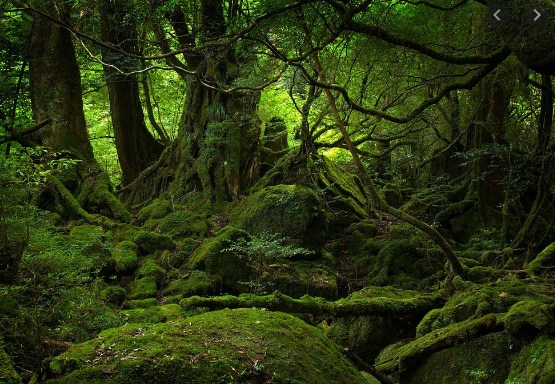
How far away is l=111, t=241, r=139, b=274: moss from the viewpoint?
838 centimetres

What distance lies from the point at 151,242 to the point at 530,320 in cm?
686

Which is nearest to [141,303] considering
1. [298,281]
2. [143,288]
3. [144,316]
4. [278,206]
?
[143,288]

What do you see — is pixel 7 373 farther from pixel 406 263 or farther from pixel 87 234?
pixel 406 263

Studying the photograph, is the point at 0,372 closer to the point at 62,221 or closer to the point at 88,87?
the point at 62,221

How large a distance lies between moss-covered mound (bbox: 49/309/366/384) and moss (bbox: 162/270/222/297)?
4.01 meters

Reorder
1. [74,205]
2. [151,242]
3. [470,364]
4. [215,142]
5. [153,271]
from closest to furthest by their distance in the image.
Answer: [470,364], [153,271], [151,242], [74,205], [215,142]

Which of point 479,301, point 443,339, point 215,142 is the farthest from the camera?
point 215,142

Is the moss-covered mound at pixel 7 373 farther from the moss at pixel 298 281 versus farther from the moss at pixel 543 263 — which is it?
the moss at pixel 543 263

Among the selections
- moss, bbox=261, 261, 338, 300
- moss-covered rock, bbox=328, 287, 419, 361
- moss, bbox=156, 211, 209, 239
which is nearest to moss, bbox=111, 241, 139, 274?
moss, bbox=156, 211, 209, 239

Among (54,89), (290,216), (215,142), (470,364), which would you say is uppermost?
(54,89)

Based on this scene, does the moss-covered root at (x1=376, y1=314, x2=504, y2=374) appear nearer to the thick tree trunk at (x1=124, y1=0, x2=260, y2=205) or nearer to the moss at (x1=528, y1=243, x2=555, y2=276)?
the moss at (x1=528, y1=243, x2=555, y2=276)

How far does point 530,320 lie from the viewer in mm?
4102

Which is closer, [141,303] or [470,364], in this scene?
[470,364]

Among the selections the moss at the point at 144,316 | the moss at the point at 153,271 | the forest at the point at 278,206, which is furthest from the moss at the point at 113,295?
the moss at the point at 153,271
